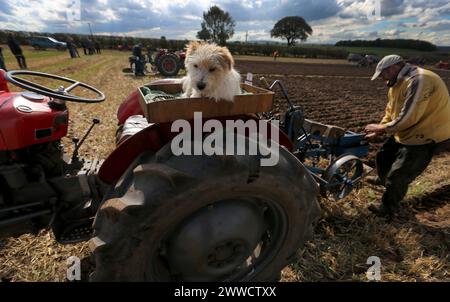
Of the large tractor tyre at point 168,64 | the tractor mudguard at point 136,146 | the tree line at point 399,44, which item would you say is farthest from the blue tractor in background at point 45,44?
the tree line at point 399,44

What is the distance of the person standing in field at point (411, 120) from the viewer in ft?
9.50

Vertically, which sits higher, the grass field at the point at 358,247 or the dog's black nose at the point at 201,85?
the dog's black nose at the point at 201,85

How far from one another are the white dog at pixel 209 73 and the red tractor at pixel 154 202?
1.09 ft

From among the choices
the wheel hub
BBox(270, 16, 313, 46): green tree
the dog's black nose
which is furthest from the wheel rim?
BBox(270, 16, 313, 46): green tree

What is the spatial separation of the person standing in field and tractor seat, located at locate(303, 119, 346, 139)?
1.13ft

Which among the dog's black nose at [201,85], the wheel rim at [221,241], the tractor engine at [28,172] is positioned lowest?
the wheel rim at [221,241]

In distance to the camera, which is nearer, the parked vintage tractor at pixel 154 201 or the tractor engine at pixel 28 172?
the parked vintage tractor at pixel 154 201

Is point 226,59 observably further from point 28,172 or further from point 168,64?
point 168,64

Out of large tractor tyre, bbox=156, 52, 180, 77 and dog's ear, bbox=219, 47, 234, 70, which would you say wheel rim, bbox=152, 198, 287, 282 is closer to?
dog's ear, bbox=219, 47, 234, 70

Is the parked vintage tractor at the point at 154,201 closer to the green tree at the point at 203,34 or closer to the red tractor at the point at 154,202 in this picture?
the red tractor at the point at 154,202

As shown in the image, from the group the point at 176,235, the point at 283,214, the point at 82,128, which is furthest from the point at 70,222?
the point at 82,128

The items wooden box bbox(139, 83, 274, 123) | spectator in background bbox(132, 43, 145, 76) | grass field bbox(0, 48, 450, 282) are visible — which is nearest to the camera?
wooden box bbox(139, 83, 274, 123)

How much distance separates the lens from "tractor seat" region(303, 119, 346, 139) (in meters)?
3.47

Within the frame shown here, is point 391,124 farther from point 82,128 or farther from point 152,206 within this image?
point 82,128
